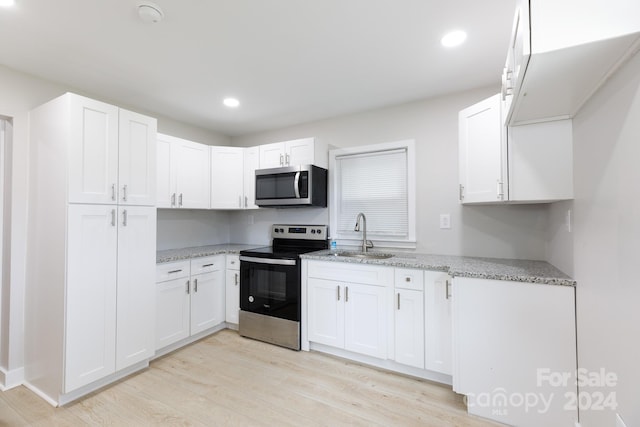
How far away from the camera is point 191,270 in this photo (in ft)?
9.63

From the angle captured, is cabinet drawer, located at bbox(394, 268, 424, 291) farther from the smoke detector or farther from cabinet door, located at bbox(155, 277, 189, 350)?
the smoke detector

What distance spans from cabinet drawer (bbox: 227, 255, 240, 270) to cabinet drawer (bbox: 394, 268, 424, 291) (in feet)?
5.82

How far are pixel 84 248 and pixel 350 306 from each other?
2.07 meters

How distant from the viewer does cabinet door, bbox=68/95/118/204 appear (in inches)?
77.6

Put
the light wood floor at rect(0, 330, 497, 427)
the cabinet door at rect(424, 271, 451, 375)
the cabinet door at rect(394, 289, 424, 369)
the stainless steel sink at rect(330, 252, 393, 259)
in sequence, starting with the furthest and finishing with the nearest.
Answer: the stainless steel sink at rect(330, 252, 393, 259)
the cabinet door at rect(394, 289, 424, 369)
the cabinet door at rect(424, 271, 451, 375)
the light wood floor at rect(0, 330, 497, 427)

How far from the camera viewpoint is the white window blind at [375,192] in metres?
2.98

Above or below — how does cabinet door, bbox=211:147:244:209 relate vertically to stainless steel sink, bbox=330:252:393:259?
above

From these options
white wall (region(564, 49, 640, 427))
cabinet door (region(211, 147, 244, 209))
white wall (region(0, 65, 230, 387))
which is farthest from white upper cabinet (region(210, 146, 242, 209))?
white wall (region(564, 49, 640, 427))

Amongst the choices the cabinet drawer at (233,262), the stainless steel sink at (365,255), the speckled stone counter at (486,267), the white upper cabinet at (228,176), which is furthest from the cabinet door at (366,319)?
the white upper cabinet at (228,176)

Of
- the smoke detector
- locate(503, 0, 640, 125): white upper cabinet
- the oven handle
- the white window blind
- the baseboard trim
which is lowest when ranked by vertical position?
the baseboard trim

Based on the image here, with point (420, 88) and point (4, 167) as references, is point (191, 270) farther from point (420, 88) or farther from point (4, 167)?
point (420, 88)

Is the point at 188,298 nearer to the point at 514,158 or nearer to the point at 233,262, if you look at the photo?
the point at 233,262

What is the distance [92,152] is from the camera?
6.79ft

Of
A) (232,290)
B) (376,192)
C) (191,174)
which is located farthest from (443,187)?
(191,174)
